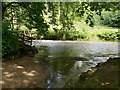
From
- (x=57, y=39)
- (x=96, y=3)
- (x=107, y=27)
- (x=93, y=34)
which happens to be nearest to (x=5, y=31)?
(x=96, y=3)

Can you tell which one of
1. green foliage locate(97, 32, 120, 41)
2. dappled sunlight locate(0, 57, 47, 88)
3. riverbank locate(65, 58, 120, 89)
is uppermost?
green foliage locate(97, 32, 120, 41)

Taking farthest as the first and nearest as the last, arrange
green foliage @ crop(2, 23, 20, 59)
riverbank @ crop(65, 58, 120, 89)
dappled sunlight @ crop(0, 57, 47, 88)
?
green foliage @ crop(2, 23, 20, 59)
dappled sunlight @ crop(0, 57, 47, 88)
riverbank @ crop(65, 58, 120, 89)

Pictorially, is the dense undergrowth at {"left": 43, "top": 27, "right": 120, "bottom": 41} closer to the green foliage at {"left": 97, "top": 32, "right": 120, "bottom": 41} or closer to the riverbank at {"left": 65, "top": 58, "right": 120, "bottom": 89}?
the green foliage at {"left": 97, "top": 32, "right": 120, "bottom": 41}

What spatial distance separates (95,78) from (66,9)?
4.99m

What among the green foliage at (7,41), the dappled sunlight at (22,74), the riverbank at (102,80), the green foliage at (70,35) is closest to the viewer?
the riverbank at (102,80)

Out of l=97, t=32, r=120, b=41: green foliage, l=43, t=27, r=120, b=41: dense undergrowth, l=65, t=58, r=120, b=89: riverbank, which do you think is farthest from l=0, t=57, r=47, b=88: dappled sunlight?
l=97, t=32, r=120, b=41: green foliage

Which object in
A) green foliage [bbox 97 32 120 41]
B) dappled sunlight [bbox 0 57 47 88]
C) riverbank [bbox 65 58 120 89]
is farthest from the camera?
green foliage [bbox 97 32 120 41]

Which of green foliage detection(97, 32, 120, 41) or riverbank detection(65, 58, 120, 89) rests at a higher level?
green foliage detection(97, 32, 120, 41)

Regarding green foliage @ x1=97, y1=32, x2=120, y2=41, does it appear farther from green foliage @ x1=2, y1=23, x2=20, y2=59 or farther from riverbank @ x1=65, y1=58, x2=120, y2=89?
riverbank @ x1=65, y1=58, x2=120, y2=89

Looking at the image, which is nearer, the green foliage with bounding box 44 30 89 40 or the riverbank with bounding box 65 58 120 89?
the riverbank with bounding box 65 58 120 89

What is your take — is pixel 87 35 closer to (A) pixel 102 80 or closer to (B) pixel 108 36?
(B) pixel 108 36

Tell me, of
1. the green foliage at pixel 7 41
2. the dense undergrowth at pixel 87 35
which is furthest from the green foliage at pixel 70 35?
the green foliage at pixel 7 41

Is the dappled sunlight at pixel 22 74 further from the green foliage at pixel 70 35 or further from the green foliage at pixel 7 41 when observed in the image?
the green foliage at pixel 70 35

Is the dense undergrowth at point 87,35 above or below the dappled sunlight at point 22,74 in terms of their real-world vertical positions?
above
